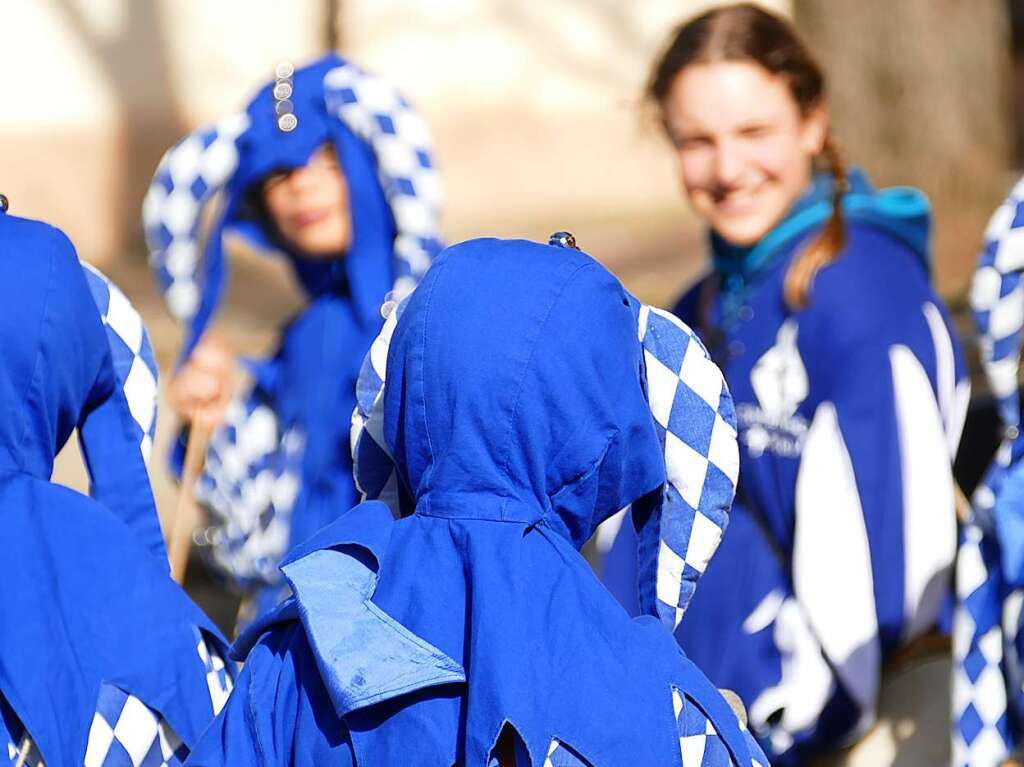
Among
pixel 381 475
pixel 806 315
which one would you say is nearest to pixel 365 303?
pixel 806 315

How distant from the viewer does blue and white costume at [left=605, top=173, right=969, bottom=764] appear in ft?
10.2

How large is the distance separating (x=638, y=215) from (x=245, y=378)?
3.09m

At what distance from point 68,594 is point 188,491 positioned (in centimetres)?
144

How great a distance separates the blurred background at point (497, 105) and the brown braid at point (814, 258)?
8.73 feet

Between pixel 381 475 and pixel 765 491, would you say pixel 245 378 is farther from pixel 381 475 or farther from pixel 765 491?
pixel 381 475

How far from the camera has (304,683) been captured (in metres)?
2.10

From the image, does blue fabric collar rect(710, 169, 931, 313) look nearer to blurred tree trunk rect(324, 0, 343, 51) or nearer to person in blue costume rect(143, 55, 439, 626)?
person in blue costume rect(143, 55, 439, 626)

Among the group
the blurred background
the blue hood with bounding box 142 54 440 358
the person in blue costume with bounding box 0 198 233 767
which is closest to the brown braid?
the blue hood with bounding box 142 54 440 358

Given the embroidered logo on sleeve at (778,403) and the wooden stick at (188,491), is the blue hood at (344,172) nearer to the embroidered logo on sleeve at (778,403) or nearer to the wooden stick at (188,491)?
the wooden stick at (188,491)

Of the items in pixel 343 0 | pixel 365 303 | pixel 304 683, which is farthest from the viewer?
pixel 343 0

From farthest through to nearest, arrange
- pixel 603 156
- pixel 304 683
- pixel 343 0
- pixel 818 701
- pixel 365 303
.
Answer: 1. pixel 603 156
2. pixel 343 0
3. pixel 365 303
4. pixel 818 701
5. pixel 304 683

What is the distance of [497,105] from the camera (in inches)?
262

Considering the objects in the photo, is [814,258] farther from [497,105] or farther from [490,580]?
[497,105]

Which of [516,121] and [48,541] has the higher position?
[48,541]
